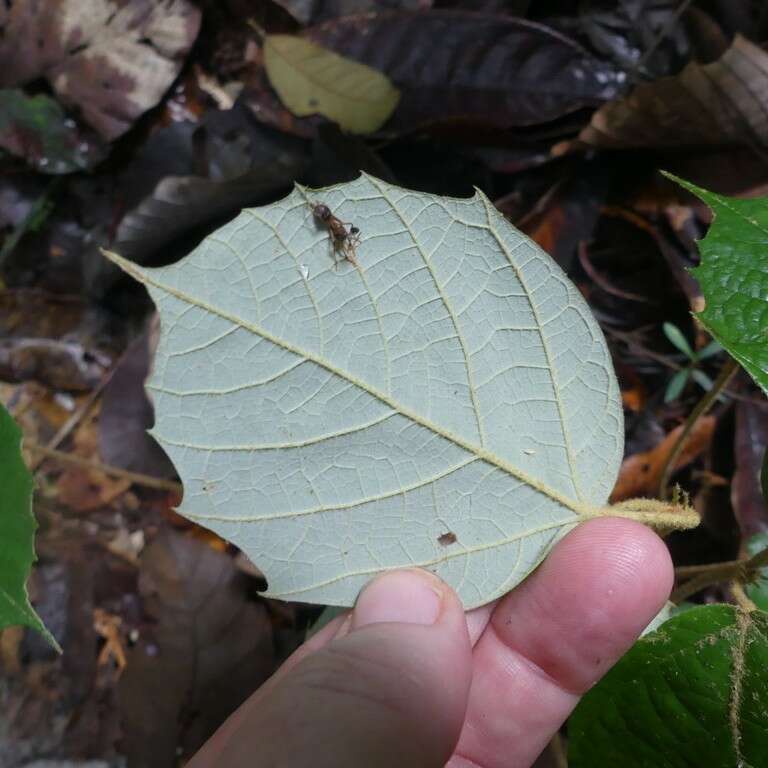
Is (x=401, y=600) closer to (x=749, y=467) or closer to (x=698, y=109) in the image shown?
(x=749, y=467)

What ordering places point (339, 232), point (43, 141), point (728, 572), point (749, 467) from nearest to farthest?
1. point (339, 232)
2. point (728, 572)
3. point (749, 467)
4. point (43, 141)

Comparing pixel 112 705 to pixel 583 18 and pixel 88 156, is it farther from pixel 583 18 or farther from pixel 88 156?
pixel 583 18

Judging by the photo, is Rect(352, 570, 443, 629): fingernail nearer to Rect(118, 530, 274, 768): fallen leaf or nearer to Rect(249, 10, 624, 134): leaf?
Rect(118, 530, 274, 768): fallen leaf

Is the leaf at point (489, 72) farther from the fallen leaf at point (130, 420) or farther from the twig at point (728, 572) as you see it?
the twig at point (728, 572)

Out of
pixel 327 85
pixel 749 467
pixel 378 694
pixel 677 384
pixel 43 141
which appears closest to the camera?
pixel 378 694

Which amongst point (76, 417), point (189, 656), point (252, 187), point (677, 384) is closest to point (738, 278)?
point (677, 384)
